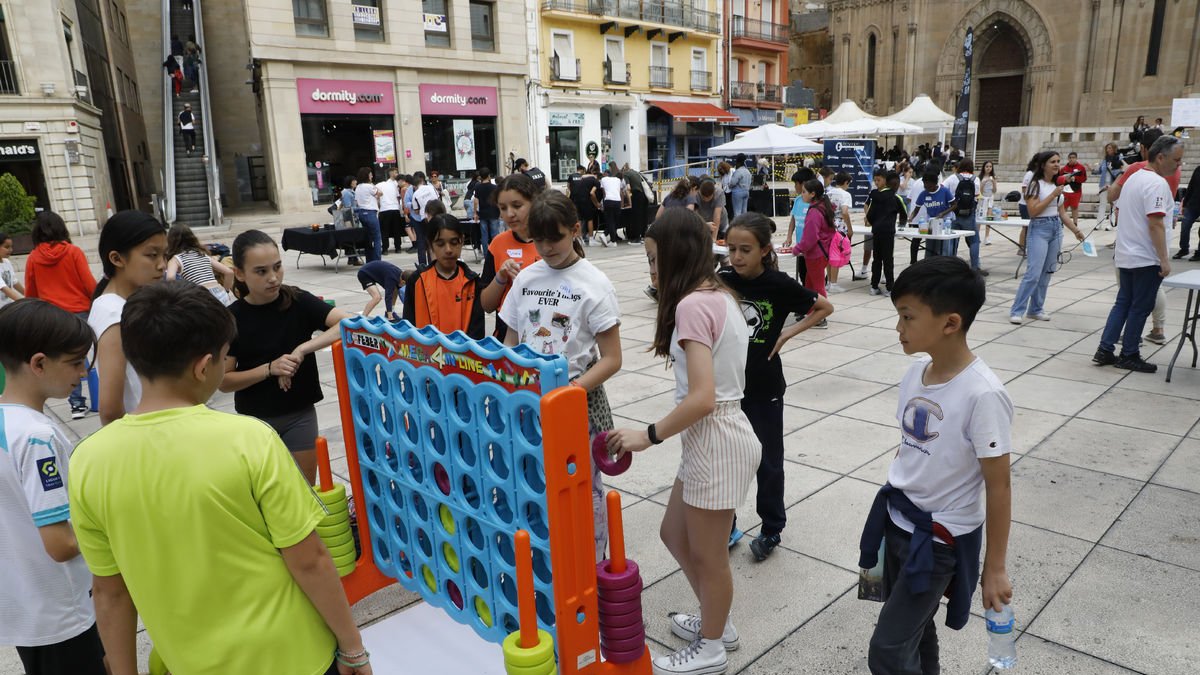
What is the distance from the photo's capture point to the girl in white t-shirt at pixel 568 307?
308cm

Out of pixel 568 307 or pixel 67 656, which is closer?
pixel 67 656

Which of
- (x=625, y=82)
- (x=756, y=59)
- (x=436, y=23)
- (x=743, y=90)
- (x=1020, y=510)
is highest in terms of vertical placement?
(x=756, y=59)

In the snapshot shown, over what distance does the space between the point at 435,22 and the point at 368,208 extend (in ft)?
49.8

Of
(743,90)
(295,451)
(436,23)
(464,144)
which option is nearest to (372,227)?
(295,451)

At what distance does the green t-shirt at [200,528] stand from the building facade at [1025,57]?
136ft

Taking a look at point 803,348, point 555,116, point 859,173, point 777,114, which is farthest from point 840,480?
point 777,114

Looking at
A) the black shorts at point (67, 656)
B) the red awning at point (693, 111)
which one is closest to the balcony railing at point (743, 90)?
the red awning at point (693, 111)

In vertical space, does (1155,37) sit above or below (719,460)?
above

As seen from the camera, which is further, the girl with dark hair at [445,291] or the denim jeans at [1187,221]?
the denim jeans at [1187,221]

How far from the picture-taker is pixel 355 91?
80.9 ft

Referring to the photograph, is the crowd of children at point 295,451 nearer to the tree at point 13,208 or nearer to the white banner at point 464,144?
the tree at point 13,208

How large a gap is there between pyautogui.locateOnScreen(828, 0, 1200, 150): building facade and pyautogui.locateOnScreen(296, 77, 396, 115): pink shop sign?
28.9 m

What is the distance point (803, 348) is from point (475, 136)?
75.0 ft

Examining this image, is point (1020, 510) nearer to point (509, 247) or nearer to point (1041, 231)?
point (509, 247)
